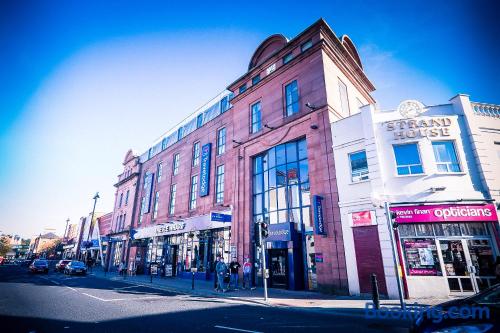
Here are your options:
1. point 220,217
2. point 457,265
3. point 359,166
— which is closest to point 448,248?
point 457,265

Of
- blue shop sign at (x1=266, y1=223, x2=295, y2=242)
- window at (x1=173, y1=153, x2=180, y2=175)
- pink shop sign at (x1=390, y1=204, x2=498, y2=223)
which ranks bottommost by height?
blue shop sign at (x1=266, y1=223, x2=295, y2=242)

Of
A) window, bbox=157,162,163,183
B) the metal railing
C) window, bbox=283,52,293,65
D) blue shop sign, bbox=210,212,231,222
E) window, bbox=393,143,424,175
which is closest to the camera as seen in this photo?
window, bbox=393,143,424,175

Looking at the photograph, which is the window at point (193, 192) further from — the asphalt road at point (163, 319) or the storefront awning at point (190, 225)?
the asphalt road at point (163, 319)

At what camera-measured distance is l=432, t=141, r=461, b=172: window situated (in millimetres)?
12781

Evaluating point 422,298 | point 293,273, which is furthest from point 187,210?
Answer: point 422,298

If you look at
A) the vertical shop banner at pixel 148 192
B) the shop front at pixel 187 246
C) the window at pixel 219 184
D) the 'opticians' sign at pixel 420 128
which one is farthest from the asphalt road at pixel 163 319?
the vertical shop banner at pixel 148 192

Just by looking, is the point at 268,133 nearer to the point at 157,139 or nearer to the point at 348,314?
the point at 348,314

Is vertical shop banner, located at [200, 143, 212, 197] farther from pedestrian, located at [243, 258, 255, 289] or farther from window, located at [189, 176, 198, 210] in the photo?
pedestrian, located at [243, 258, 255, 289]

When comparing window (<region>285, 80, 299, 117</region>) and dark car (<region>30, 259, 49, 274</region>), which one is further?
dark car (<region>30, 259, 49, 274</region>)

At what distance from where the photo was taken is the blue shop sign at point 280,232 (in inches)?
596

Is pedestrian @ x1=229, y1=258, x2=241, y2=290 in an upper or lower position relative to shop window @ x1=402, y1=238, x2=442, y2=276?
lower

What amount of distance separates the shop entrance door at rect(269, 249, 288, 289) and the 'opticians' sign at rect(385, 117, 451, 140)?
32.0ft

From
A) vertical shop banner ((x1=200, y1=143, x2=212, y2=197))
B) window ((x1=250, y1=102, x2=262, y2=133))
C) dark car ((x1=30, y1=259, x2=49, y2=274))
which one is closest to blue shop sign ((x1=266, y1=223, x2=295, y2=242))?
window ((x1=250, y1=102, x2=262, y2=133))

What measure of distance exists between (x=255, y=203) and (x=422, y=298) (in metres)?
11.3
